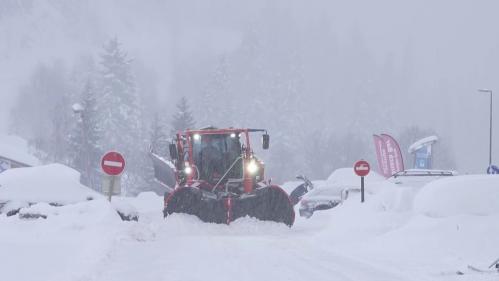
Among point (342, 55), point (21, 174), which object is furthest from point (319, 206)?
point (342, 55)

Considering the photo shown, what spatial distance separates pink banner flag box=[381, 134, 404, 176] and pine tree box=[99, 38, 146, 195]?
3373cm

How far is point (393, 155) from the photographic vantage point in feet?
127

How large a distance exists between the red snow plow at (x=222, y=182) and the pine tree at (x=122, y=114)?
47877mm

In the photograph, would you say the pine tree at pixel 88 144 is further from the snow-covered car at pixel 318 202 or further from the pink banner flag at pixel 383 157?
the snow-covered car at pixel 318 202

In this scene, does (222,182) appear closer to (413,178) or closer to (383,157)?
(413,178)

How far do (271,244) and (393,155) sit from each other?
25207 millimetres

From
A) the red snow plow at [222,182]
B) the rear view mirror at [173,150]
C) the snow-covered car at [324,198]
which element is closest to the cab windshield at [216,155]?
the red snow plow at [222,182]

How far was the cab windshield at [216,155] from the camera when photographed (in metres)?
20.8

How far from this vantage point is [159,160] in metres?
27.0

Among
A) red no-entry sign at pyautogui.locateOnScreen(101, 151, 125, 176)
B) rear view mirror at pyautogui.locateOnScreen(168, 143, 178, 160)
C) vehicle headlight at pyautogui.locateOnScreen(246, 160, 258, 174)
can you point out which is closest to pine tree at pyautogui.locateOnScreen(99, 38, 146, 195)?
rear view mirror at pyautogui.locateOnScreen(168, 143, 178, 160)

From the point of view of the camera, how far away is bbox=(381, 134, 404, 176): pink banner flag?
126ft

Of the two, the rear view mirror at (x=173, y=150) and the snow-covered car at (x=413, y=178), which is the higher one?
the rear view mirror at (x=173, y=150)

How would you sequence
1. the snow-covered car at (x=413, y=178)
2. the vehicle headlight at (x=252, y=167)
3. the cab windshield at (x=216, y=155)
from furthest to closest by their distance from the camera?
the cab windshield at (x=216, y=155)
the vehicle headlight at (x=252, y=167)
the snow-covered car at (x=413, y=178)

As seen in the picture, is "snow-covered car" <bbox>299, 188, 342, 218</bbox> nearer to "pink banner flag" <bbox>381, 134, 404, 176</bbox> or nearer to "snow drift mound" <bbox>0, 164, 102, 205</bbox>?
"snow drift mound" <bbox>0, 164, 102, 205</bbox>
